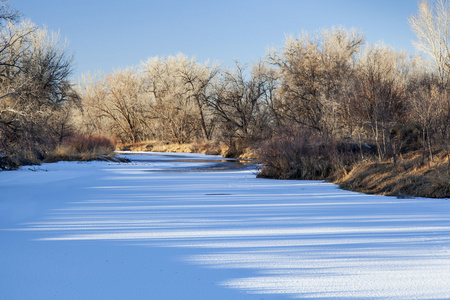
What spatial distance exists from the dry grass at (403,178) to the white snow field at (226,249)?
544 millimetres

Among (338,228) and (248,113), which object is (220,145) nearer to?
(248,113)

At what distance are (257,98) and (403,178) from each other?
26.8 meters

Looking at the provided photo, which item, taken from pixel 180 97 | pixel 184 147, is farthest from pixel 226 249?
pixel 180 97

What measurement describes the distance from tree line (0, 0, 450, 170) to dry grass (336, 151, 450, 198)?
1.97 feet

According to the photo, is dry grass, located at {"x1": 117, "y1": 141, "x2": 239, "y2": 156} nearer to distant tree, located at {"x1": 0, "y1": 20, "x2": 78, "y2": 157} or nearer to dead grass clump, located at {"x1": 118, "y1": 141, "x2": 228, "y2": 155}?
dead grass clump, located at {"x1": 118, "y1": 141, "x2": 228, "y2": 155}

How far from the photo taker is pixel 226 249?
4113 mm

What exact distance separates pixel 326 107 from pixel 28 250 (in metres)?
19.3

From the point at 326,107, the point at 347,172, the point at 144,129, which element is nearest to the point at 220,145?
the point at 326,107

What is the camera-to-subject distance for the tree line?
38.8ft

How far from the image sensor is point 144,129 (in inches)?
2151

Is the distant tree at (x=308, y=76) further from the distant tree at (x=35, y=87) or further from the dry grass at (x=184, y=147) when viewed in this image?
the distant tree at (x=35, y=87)

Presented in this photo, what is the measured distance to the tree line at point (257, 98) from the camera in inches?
466

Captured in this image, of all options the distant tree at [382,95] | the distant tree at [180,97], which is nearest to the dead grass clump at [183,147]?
the distant tree at [180,97]

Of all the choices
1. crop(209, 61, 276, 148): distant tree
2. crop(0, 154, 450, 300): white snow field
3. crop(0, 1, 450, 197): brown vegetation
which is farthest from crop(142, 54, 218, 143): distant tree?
crop(0, 154, 450, 300): white snow field
